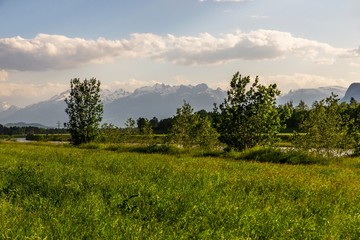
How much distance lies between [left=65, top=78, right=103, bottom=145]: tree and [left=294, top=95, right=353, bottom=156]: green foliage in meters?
30.9

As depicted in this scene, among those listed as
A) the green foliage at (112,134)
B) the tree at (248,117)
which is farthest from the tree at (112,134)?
the tree at (248,117)

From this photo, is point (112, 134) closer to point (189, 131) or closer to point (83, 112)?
point (83, 112)

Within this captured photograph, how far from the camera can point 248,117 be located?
3300 cm

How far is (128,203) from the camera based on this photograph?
8953mm

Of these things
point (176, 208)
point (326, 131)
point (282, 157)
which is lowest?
point (282, 157)

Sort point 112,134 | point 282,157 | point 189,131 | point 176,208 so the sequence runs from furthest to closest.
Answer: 1. point 112,134
2. point 189,131
3. point 282,157
4. point 176,208

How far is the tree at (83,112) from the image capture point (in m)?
53.5

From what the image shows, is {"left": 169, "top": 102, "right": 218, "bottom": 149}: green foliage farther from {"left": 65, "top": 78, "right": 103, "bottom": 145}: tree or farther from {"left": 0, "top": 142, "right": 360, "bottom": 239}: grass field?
{"left": 0, "top": 142, "right": 360, "bottom": 239}: grass field

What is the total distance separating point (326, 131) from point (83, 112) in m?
35.0

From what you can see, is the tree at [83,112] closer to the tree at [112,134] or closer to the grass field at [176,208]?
the tree at [112,134]

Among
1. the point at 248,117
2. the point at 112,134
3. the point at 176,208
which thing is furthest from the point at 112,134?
the point at 176,208

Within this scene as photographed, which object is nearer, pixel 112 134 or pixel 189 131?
pixel 189 131

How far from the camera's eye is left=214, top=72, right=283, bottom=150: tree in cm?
3294

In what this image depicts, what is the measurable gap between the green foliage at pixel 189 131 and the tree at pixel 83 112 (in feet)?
39.0
